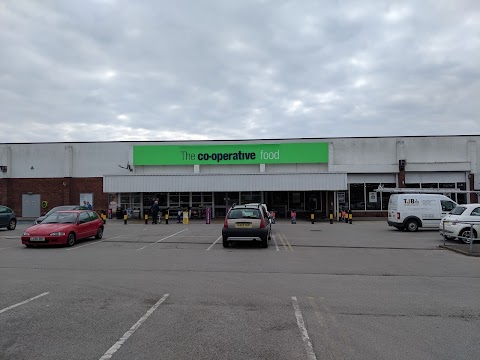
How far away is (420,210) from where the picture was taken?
72.9ft

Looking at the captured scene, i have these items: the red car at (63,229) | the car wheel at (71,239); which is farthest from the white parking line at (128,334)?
the car wheel at (71,239)

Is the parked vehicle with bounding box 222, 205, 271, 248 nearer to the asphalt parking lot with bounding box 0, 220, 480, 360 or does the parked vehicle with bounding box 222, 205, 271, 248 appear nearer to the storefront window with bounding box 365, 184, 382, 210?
the asphalt parking lot with bounding box 0, 220, 480, 360

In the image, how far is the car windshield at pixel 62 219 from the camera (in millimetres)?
16516

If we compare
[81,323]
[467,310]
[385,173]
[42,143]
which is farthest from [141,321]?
[42,143]

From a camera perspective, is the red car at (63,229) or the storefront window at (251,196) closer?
the red car at (63,229)

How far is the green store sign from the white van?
527 inches

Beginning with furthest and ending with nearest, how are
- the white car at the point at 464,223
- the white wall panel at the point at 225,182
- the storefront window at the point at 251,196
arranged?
the storefront window at the point at 251,196
the white wall panel at the point at 225,182
the white car at the point at 464,223

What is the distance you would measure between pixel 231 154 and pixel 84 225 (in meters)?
19.8

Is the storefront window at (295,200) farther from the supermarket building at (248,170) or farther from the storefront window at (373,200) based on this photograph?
the storefront window at (373,200)

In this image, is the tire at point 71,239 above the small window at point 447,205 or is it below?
below

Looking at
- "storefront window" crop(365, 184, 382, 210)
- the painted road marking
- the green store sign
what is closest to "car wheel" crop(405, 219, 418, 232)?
the painted road marking

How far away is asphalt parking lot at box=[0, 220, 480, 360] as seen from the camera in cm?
495

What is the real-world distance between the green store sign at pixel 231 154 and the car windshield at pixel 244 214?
782 inches

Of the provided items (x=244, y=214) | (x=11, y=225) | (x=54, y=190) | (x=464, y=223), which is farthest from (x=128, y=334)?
(x=54, y=190)
